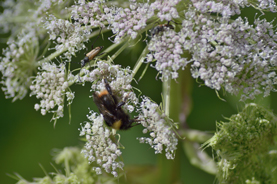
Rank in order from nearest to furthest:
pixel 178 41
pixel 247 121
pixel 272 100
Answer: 1. pixel 178 41
2. pixel 247 121
3. pixel 272 100

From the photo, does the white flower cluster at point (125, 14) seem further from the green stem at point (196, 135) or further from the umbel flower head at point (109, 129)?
the green stem at point (196, 135)

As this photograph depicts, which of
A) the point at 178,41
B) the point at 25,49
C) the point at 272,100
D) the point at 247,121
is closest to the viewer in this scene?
the point at 178,41

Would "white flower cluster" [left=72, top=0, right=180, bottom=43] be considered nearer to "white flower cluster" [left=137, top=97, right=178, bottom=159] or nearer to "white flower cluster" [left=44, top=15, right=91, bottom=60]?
"white flower cluster" [left=44, top=15, right=91, bottom=60]

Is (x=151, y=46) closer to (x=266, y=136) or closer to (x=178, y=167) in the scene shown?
(x=266, y=136)

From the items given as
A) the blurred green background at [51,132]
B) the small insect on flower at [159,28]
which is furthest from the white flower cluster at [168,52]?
the blurred green background at [51,132]

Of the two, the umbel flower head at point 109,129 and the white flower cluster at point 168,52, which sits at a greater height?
the white flower cluster at point 168,52

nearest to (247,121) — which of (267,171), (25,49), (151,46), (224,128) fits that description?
(224,128)

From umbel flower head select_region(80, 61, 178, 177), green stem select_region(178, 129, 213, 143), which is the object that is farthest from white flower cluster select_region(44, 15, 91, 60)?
green stem select_region(178, 129, 213, 143)
